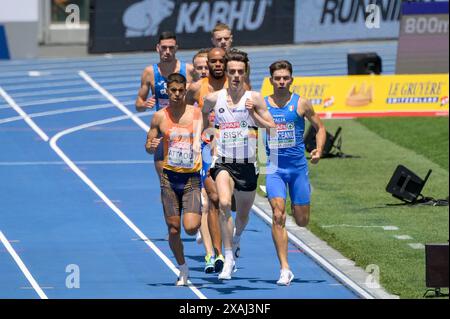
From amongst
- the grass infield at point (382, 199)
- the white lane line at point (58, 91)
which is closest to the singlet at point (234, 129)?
the grass infield at point (382, 199)

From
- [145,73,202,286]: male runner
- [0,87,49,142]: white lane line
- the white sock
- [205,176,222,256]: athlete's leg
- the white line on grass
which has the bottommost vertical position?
[0,87,49,142]: white lane line

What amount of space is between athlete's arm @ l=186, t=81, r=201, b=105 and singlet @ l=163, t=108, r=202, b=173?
994mm

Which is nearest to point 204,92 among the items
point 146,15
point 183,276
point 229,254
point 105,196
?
point 229,254

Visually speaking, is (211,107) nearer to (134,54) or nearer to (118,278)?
(118,278)

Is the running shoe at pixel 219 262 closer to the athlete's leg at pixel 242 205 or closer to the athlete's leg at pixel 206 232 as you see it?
the athlete's leg at pixel 206 232

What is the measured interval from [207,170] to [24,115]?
14380mm

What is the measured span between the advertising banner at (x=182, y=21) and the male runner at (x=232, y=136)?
24590mm

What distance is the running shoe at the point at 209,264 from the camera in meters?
15.1

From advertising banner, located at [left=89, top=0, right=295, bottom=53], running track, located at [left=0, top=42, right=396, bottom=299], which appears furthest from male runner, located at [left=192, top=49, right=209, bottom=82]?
advertising banner, located at [left=89, top=0, right=295, bottom=53]

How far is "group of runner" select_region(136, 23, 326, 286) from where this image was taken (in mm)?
14367

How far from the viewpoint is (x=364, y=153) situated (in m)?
25.0

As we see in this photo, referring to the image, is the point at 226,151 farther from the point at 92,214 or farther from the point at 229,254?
the point at 92,214

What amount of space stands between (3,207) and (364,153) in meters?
7.88

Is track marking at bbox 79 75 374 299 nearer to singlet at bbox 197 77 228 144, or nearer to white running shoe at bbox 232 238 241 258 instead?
white running shoe at bbox 232 238 241 258
